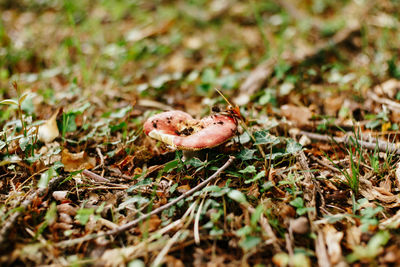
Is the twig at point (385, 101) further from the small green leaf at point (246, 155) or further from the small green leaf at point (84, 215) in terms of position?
the small green leaf at point (84, 215)

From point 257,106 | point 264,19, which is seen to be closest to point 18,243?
point 257,106

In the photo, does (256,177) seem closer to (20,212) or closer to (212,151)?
(212,151)

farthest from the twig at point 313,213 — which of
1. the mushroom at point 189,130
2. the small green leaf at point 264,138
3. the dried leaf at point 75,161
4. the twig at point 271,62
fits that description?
the dried leaf at point 75,161

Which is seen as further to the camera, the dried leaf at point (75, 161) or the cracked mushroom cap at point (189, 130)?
the dried leaf at point (75, 161)

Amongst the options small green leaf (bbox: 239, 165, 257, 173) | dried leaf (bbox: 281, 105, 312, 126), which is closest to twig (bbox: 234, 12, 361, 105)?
dried leaf (bbox: 281, 105, 312, 126)

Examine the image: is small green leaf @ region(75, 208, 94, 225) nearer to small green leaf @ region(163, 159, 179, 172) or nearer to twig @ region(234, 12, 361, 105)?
small green leaf @ region(163, 159, 179, 172)

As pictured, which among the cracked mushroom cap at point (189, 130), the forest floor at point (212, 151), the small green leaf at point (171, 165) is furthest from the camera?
the small green leaf at point (171, 165)

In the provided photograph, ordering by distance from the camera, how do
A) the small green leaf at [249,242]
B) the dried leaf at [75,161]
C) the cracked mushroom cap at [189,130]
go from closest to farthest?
the small green leaf at [249,242] → the cracked mushroom cap at [189,130] → the dried leaf at [75,161]

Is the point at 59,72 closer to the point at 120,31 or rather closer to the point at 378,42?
the point at 120,31
